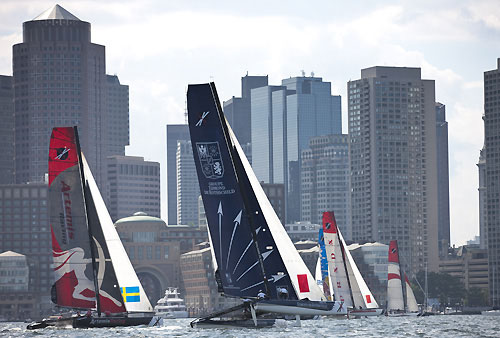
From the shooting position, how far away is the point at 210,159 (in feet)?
219

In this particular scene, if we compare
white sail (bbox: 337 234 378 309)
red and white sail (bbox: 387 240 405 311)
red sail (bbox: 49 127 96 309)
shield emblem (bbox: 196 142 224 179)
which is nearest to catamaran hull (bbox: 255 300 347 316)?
shield emblem (bbox: 196 142 224 179)

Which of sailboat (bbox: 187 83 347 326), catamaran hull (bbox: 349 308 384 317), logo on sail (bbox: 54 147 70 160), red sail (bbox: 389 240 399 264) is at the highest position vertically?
logo on sail (bbox: 54 147 70 160)

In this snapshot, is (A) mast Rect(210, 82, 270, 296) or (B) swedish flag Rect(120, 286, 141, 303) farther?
(B) swedish flag Rect(120, 286, 141, 303)

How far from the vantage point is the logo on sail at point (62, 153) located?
3155 inches

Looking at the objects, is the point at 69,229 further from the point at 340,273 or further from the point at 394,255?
the point at 394,255

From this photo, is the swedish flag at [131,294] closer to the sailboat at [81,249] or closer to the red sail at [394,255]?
the sailboat at [81,249]

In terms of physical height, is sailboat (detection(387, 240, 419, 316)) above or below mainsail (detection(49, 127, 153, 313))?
below

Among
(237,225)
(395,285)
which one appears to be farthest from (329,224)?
(237,225)

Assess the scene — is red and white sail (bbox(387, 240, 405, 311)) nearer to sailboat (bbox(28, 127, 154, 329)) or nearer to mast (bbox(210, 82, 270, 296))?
sailboat (bbox(28, 127, 154, 329))

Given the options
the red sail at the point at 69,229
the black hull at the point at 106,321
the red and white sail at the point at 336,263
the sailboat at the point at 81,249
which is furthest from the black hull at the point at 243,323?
the red and white sail at the point at 336,263

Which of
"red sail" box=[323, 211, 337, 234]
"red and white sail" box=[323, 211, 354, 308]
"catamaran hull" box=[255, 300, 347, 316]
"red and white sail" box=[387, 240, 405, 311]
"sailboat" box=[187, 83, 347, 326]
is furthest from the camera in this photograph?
"red and white sail" box=[387, 240, 405, 311]

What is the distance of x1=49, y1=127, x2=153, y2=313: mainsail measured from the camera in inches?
3098

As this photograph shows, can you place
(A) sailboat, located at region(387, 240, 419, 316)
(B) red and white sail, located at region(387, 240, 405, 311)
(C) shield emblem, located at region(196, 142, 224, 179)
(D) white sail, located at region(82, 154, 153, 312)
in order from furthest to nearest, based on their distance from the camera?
(B) red and white sail, located at region(387, 240, 405, 311)
(A) sailboat, located at region(387, 240, 419, 316)
(D) white sail, located at region(82, 154, 153, 312)
(C) shield emblem, located at region(196, 142, 224, 179)

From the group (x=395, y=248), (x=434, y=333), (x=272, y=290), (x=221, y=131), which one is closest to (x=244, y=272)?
(x=272, y=290)
